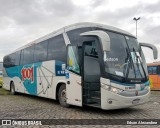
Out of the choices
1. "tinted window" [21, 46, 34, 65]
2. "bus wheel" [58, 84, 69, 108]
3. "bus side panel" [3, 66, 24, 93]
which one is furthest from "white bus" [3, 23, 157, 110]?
"bus side panel" [3, 66, 24, 93]

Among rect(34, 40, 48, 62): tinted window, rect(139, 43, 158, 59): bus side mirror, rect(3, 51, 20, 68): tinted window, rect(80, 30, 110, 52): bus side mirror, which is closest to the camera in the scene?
rect(80, 30, 110, 52): bus side mirror

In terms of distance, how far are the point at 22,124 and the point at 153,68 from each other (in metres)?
17.6

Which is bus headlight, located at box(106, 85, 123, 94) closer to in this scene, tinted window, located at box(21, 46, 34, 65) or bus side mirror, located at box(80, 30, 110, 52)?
bus side mirror, located at box(80, 30, 110, 52)

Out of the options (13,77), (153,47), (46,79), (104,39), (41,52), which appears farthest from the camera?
(13,77)

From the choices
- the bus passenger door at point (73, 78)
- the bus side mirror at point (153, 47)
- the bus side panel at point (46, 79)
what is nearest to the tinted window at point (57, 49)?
the bus side panel at point (46, 79)

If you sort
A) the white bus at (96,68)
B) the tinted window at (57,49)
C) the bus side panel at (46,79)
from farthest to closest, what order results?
the bus side panel at (46,79) → the tinted window at (57,49) → the white bus at (96,68)

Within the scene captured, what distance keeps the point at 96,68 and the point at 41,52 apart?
193 inches

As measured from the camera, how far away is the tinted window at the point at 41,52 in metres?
13.6

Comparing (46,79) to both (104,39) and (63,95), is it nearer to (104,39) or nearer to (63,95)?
(63,95)

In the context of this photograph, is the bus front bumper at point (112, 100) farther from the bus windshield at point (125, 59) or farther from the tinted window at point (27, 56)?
the tinted window at point (27, 56)

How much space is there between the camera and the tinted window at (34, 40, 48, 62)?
1362 cm

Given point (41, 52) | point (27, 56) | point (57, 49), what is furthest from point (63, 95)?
point (27, 56)

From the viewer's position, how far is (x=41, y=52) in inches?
555

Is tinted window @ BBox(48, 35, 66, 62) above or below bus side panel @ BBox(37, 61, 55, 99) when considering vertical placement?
above
